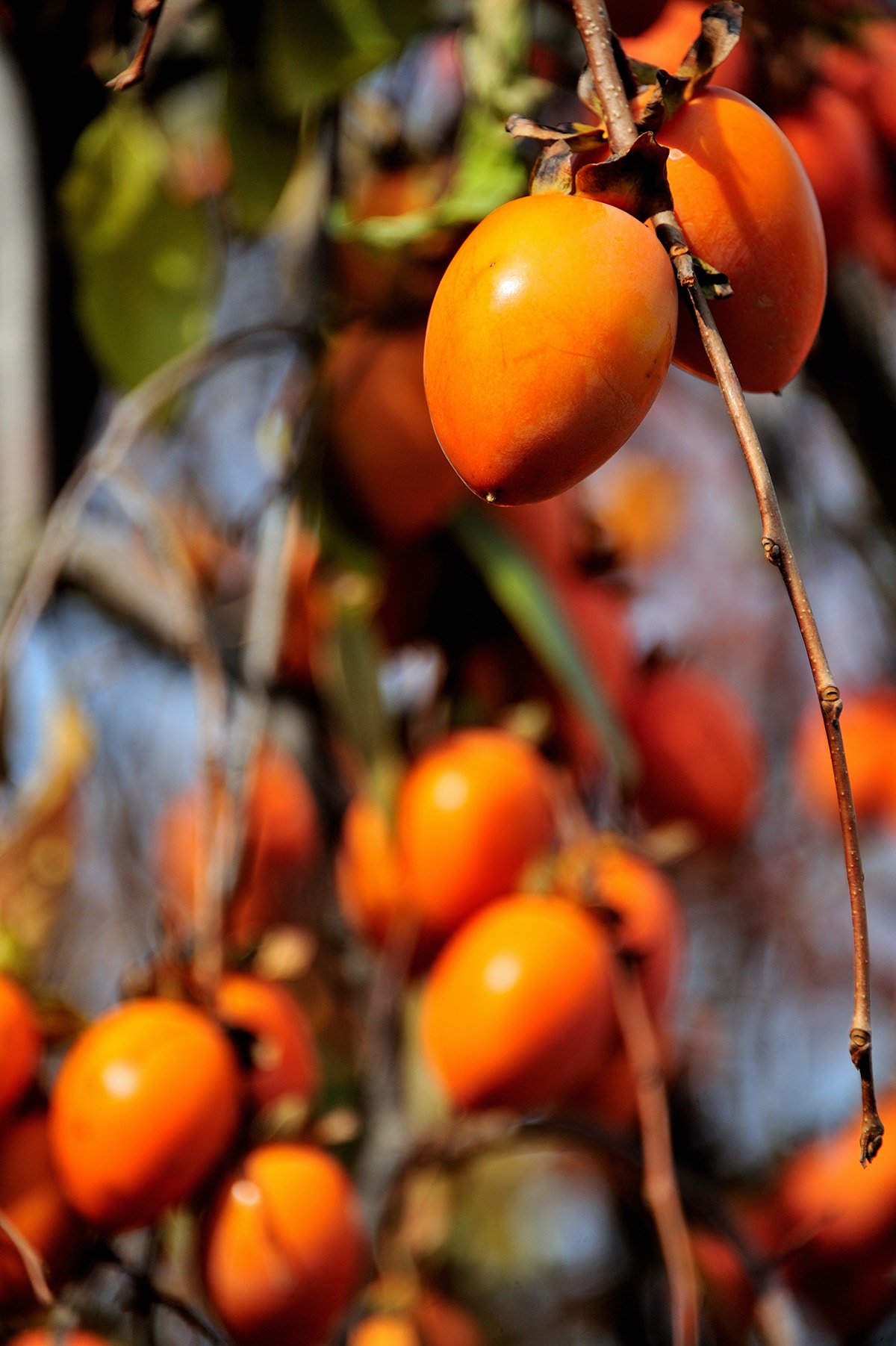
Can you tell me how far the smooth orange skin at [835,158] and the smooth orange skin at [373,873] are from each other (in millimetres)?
414

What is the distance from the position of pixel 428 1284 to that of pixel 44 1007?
527 millimetres

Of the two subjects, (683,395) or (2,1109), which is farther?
(683,395)

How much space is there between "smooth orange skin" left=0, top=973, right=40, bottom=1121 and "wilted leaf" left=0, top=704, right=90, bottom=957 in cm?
6

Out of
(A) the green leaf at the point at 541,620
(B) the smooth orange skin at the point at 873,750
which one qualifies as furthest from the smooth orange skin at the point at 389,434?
(B) the smooth orange skin at the point at 873,750

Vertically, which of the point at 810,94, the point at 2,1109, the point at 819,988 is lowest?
the point at 819,988

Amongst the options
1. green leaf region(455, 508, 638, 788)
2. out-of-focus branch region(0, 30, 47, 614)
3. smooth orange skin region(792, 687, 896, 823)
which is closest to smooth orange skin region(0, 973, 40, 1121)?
green leaf region(455, 508, 638, 788)

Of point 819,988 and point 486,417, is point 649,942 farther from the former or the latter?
point 819,988

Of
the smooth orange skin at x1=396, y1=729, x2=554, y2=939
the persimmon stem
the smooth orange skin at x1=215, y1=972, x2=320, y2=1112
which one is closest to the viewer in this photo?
the persimmon stem

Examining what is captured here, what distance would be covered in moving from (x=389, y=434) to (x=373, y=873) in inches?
10.7

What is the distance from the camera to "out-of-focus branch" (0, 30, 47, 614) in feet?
3.09

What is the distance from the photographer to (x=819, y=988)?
2070mm

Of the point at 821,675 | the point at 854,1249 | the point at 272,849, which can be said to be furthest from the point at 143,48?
the point at 854,1249

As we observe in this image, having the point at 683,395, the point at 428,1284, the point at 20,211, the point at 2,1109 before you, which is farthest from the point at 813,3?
the point at 683,395

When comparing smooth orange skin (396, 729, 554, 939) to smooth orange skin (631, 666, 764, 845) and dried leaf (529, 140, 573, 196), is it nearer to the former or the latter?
Result: smooth orange skin (631, 666, 764, 845)
